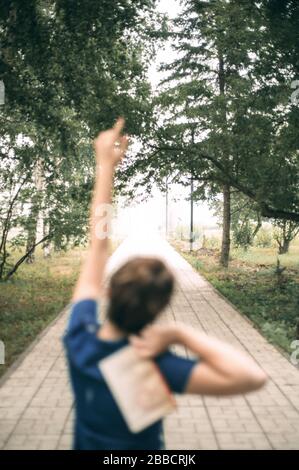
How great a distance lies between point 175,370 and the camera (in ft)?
5.50

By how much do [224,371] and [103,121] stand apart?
12582mm

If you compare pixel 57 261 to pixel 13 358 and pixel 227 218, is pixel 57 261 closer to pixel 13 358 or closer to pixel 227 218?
pixel 227 218

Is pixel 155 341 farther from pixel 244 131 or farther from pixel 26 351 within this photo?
pixel 244 131

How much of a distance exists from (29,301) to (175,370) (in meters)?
12.8

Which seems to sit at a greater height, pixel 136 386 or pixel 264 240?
pixel 136 386

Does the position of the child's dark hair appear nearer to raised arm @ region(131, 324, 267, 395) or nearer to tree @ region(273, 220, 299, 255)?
raised arm @ region(131, 324, 267, 395)

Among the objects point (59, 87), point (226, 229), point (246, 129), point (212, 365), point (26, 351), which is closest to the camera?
point (212, 365)

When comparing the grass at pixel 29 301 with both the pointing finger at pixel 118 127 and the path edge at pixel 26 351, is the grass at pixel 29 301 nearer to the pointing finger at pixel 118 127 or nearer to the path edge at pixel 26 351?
the path edge at pixel 26 351

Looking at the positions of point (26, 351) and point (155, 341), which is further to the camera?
point (26, 351)

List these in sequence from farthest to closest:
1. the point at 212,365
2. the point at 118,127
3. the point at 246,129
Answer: the point at 246,129 → the point at 118,127 → the point at 212,365

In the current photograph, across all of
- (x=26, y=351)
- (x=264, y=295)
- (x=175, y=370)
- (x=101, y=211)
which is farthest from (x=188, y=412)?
(x=264, y=295)

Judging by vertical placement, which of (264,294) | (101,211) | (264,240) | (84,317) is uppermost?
(101,211)

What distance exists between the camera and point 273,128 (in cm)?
1337

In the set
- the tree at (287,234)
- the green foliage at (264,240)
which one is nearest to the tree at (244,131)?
the tree at (287,234)
